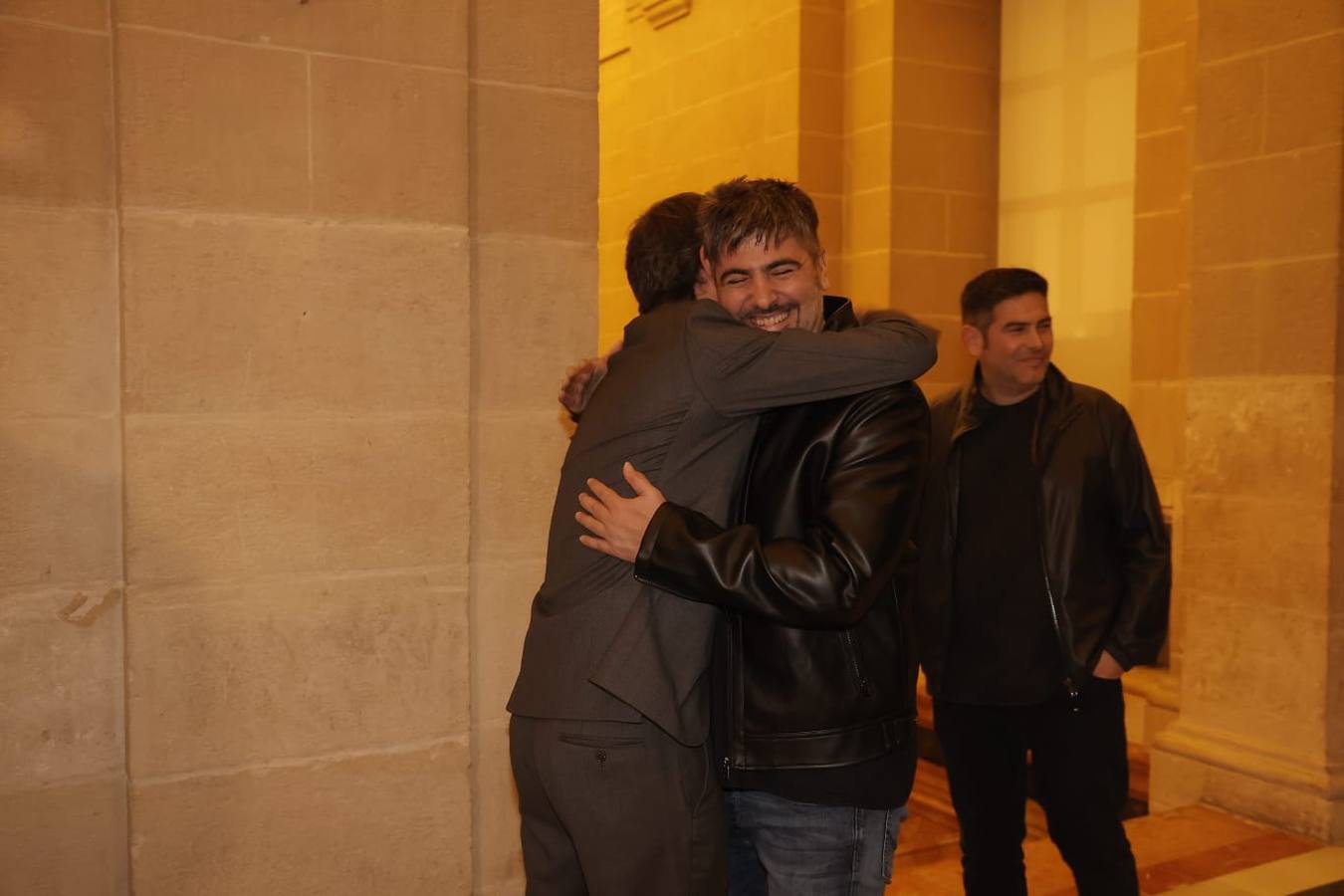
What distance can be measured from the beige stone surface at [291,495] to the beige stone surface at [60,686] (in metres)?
0.13

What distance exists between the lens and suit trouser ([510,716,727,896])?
71.2 inches

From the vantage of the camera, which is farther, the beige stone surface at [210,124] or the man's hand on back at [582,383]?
the beige stone surface at [210,124]

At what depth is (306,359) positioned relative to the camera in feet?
8.58

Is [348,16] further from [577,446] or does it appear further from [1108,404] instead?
[1108,404]

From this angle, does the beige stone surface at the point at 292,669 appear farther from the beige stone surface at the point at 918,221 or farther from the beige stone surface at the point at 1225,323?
the beige stone surface at the point at 918,221

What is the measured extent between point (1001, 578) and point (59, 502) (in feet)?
6.67

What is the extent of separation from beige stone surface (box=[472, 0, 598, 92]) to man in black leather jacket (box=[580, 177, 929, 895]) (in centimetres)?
109

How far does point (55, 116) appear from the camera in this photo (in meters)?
2.39

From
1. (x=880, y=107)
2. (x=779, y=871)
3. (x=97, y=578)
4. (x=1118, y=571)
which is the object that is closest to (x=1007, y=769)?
(x=1118, y=571)

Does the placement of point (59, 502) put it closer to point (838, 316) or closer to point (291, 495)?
point (291, 495)

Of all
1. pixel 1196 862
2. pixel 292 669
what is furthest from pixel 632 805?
pixel 1196 862

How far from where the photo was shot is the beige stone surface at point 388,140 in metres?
2.61

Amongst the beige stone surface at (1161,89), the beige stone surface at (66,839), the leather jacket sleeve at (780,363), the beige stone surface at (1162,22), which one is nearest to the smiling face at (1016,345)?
the leather jacket sleeve at (780,363)

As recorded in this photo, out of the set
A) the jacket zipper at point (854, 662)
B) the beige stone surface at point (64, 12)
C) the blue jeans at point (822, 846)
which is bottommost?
the blue jeans at point (822, 846)
